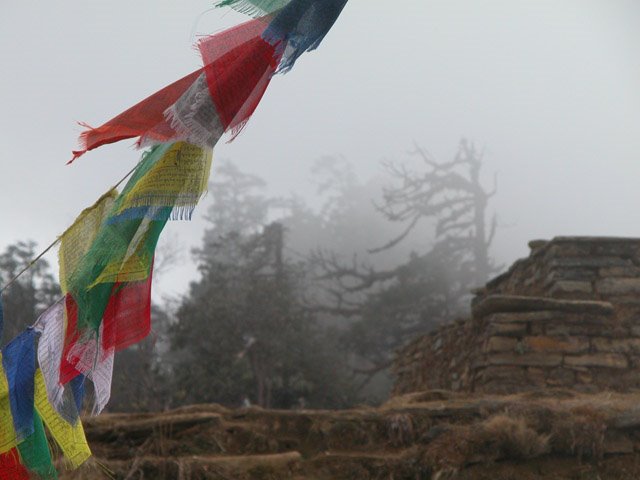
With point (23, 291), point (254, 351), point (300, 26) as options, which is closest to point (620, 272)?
point (300, 26)

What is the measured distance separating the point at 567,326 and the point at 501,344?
655mm

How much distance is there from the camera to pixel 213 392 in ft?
59.1

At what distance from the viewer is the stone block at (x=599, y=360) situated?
21.6 ft

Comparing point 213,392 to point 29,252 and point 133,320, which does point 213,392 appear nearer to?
point 29,252

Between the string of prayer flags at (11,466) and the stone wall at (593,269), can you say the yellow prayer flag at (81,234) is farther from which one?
the stone wall at (593,269)

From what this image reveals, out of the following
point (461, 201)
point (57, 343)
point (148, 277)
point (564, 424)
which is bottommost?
point (564, 424)

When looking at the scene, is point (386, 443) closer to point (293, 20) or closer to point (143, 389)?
point (293, 20)

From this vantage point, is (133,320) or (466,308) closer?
(133,320)

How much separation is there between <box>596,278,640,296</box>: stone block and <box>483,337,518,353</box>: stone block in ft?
3.72

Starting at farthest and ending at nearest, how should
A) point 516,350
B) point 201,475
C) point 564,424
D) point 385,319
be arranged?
1. point 385,319
2. point 516,350
3. point 564,424
4. point 201,475

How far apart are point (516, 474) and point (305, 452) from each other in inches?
60.8

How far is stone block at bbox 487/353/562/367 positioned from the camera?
665 centimetres

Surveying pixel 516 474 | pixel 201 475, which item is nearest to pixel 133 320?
pixel 201 475

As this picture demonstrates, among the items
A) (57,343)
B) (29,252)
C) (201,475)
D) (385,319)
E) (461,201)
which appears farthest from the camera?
(461,201)
